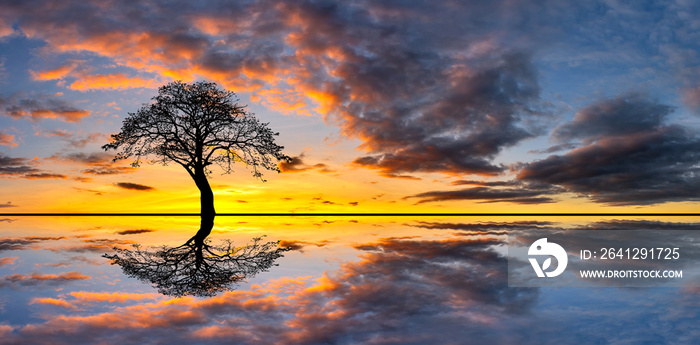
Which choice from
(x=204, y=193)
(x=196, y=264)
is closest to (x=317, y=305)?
(x=196, y=264)

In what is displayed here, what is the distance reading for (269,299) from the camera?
5625 mm

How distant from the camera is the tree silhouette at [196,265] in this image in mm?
6480

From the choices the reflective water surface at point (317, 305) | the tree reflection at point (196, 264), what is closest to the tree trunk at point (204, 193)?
the tree reflection at point (196, 264)

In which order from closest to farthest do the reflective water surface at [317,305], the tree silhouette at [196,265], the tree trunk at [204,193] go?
1. the reflective water surface at [317,305]
2. the tree silhouette at [196,265]
3. the tree trunk at [204,193]

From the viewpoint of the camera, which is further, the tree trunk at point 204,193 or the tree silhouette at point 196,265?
the tree trunk at point 204,193

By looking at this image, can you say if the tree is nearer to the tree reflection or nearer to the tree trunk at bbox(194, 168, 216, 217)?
the tree reflection

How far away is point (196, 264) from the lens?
8.30 meters

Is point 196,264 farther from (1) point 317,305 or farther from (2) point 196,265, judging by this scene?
(1) point 317,305

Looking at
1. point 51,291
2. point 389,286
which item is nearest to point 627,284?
point 389,286

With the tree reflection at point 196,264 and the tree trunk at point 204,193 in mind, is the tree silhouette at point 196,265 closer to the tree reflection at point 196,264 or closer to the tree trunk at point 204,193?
the tree reflection at point 196,264

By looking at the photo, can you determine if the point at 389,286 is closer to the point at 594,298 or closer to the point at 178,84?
the point at 594,298

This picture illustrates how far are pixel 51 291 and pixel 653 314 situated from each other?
8865 millimetres

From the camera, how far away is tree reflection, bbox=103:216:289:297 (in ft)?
21.3

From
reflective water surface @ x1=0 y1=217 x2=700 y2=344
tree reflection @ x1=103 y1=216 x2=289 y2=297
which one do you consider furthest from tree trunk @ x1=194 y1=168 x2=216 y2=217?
reflective water surface @ x1=0 y1=217 x2=700 y2=344
